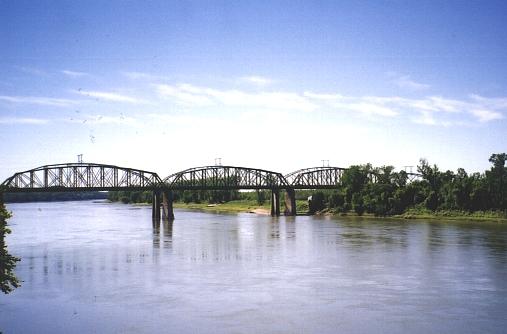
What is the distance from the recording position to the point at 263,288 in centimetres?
3550

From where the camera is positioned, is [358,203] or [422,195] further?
[358,203]

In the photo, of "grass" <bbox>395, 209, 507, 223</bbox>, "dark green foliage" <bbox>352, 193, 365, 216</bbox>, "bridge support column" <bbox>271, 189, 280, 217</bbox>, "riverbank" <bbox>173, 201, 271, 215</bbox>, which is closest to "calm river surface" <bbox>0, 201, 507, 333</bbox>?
"grass" <bbox>395, 209, 507, 223</bbox>

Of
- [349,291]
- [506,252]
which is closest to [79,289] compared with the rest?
[349,291]

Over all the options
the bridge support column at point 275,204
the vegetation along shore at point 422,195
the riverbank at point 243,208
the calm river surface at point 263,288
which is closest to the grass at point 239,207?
the riverbank at point 243,208

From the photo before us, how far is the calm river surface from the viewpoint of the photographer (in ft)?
88.3

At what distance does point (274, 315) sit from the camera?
93.0 ft

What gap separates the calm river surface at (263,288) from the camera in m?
26.9

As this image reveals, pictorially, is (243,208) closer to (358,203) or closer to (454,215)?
(358,203)

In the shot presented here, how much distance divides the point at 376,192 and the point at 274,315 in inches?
3890

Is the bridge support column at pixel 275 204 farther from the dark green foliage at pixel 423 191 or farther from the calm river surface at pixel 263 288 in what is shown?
the calm river surface at pixel 263 288

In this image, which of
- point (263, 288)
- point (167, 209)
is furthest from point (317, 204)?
point (263, 288)

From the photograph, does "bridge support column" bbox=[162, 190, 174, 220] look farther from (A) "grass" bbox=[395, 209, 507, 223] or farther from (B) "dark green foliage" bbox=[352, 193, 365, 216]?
(A) "grass" bbox=[395, 209, 507, 223]

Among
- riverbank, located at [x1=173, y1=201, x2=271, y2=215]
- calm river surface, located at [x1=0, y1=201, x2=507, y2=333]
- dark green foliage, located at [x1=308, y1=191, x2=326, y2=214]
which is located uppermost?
dark green foliage, located at [x1=308, y1=191, x2=326, y2=214]

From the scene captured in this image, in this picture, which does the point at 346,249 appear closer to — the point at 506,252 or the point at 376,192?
the point at 506,252
